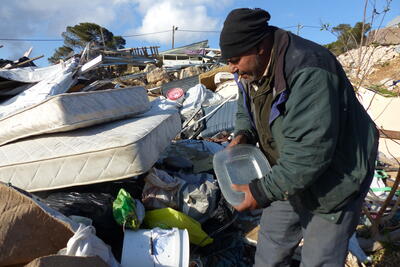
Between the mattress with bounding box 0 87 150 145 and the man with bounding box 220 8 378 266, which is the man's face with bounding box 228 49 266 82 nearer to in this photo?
the man with bounding box 220 8 378 266

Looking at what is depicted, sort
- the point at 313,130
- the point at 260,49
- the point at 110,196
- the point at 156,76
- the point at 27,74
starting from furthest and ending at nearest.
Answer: the point at 156,76
the point at 27,74
the point at 110,196
the point at 260,49
the point at 313,130

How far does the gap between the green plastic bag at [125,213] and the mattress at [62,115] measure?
2.13 ft

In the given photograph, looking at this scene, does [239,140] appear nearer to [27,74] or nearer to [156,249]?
[156,249]

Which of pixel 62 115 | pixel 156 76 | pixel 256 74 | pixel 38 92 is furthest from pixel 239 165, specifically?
pixel 156 76

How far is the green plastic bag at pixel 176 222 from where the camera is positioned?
7.11ft

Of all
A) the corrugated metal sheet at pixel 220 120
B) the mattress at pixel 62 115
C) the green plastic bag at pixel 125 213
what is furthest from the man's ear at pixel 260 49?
the corrugated metal sheet at pixel 220 120

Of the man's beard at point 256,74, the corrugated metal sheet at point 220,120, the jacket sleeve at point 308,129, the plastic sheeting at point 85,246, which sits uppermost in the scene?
the man's beard at point 256,74

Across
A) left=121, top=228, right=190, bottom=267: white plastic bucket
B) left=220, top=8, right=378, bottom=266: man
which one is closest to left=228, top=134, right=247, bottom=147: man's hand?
left=220, top=8, right=378, bottom=266: man

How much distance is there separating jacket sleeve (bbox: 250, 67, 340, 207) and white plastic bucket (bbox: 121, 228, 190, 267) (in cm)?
79

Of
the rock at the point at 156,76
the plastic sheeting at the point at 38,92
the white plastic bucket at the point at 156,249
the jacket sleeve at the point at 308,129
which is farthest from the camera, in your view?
the rock at the point at 156,76

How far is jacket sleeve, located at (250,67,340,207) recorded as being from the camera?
114cm

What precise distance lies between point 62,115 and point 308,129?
1.64 metres

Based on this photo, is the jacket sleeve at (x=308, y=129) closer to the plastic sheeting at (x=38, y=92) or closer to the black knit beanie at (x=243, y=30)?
the black knit beanie at (x=243, y=30)

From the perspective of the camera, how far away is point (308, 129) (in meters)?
1.16
